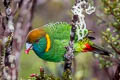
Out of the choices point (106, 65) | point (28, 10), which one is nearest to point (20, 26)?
point (28, 10)

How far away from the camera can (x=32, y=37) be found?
2.16 m

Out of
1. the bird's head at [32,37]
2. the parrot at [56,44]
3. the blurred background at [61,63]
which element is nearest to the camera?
the bird's head at [32,37]

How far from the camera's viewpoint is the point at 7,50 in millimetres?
1208

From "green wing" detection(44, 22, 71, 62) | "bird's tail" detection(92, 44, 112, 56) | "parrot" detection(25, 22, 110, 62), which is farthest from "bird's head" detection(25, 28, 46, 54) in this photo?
"bird's tail" detection(92, 44, 112, 56)

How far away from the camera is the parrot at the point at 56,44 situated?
2412mm

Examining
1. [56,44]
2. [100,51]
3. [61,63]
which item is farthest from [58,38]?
[61,63]

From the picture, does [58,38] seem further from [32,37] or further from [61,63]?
[61,63]

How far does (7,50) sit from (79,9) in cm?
35

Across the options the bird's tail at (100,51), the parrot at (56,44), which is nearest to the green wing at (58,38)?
the parrot at (56,44)

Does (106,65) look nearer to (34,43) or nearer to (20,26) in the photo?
(34,43)

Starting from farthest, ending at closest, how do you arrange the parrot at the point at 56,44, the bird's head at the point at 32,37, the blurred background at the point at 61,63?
the blurred background at the point at 61,63
the parrot at the point at 56,44
the bird's head at the point at 32,37

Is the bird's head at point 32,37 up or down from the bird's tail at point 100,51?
up

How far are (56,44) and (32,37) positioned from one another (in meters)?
0.45

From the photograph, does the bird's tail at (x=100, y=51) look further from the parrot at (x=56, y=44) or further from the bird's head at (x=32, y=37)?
the bird's head at (x=32, y=37)
